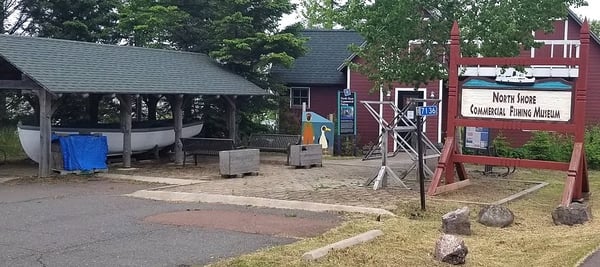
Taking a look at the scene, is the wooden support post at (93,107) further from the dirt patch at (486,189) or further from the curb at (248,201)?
the dirt patch at (486,189)

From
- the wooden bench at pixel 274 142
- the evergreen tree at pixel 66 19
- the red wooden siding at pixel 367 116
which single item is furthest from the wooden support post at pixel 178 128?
the red wooden siding at pixel 367 116

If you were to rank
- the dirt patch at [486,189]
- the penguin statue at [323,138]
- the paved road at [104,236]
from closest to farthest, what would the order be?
the paved road at [104,236], the dirt patch at [486,189], the penguin statue at [323,138]

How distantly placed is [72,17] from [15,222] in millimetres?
16724

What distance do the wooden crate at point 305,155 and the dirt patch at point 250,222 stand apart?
830 centimetres

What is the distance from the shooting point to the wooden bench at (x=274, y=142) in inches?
880

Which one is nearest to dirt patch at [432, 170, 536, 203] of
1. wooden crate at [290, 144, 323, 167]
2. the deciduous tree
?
the deciduous tree

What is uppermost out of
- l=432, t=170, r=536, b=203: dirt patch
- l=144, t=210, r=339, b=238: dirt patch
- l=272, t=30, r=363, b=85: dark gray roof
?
l=272, t=30, r=363, b=85: dark gray roof

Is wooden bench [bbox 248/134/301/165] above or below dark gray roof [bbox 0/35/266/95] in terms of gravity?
below

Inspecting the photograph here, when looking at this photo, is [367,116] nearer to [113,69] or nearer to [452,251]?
[113,69]

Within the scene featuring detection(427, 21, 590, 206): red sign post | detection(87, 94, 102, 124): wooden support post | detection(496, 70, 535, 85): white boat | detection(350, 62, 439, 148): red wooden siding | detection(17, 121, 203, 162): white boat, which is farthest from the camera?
detection(350, 62, 439, 148): red wooden siding

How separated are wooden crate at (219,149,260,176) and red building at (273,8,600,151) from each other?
27.4 ft

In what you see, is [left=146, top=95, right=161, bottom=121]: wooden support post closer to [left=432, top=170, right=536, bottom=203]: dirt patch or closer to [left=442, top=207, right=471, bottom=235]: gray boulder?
[left=432, top=170, right=536, bottom=203]: dirt patch

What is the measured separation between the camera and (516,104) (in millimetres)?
13445

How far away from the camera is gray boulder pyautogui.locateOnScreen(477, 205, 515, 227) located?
10.5 m
